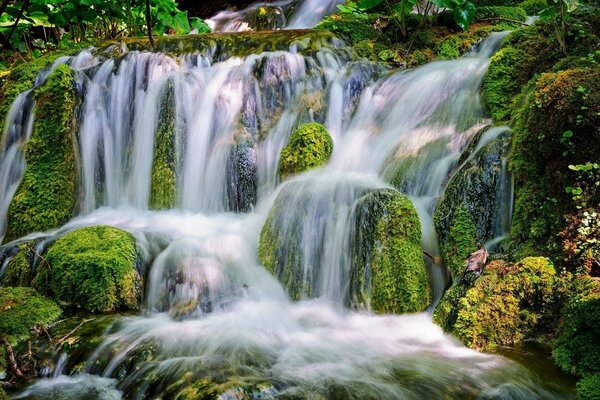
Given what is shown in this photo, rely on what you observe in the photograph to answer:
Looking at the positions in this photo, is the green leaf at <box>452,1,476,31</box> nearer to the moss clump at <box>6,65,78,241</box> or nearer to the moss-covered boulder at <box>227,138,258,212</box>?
the moss-covered boulder at <box>227,138,258,212</box>

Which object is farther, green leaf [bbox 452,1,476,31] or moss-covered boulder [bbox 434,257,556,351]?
green leaf [bbox 452,1,476,31]

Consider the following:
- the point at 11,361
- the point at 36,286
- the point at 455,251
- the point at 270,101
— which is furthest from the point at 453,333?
the point at 270,101

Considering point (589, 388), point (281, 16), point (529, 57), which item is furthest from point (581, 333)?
point (281, 16)

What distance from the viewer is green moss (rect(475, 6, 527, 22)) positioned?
8.94m

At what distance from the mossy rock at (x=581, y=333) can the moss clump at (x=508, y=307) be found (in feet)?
0.66

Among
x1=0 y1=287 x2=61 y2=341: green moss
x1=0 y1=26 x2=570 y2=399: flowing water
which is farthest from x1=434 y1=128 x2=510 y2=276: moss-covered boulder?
x1=0 y1=287 x2=61 y2=341: green moss

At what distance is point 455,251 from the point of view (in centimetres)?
468

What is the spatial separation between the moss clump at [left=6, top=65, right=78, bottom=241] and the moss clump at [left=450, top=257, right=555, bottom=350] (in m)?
5.21

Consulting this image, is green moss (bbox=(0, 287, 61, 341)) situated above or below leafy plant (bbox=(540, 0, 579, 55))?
below

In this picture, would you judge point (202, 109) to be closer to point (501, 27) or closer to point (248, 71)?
point (248, 71)

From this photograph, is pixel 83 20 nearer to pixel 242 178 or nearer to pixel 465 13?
pixel 242 178

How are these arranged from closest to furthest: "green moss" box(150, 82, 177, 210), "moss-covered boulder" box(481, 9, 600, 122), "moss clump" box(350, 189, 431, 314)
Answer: "moss clump" box(350, 189, 431, 314), "moss-covered boulder" box(481, 9, 600, 122), "green moss" box(150, 82, 177, 210)

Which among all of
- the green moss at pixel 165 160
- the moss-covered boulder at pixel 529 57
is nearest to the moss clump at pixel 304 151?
the green moss at pixel 165 160

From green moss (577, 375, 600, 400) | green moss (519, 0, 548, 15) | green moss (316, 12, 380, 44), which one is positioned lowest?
green moss (577, 375, 600, 400)
